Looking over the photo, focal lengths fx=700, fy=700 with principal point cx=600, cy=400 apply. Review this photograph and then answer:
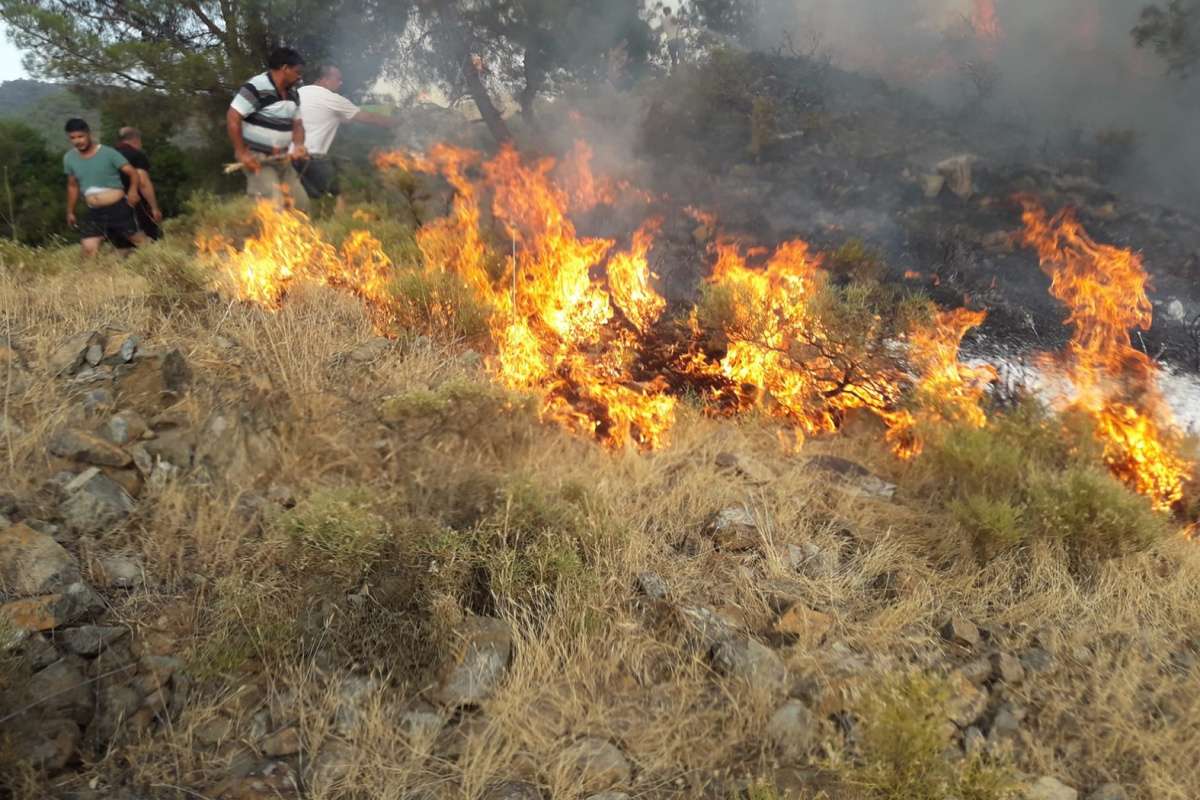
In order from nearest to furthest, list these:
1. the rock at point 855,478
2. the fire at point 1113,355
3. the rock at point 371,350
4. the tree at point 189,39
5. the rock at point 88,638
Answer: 1. the rock at point 88,638
2. the rock at point 855,478
3. the fire at point 1113,355
4. the rock at point 371,350
5. the tree at point 189,39

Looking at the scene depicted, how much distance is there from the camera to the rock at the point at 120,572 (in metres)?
2.54

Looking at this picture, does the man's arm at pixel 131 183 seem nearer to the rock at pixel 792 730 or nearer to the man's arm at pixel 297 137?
the man's arm at pixel 297 137

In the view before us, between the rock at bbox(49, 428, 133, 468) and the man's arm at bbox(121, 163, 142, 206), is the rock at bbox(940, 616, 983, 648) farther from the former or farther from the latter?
the man's arm at bbox(121, 163, 142, 206)

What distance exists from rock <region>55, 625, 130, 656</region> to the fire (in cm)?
471

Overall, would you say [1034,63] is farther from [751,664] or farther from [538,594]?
[538,594]

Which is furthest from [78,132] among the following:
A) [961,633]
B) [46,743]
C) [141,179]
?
[961,633]

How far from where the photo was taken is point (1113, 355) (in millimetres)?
5102

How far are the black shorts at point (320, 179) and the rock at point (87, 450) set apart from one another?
20.9 ft

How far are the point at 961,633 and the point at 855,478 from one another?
115 centimetres

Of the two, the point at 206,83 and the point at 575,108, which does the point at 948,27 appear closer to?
the point at 575,108

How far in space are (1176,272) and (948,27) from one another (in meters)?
10.2

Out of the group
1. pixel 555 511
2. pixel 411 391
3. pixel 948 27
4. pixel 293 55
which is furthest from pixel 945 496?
pixel 948 27

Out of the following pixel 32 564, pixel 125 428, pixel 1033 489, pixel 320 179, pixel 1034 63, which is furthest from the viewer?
pixel 1034 63

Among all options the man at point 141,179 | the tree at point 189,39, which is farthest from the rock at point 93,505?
the tree at point 189,39
